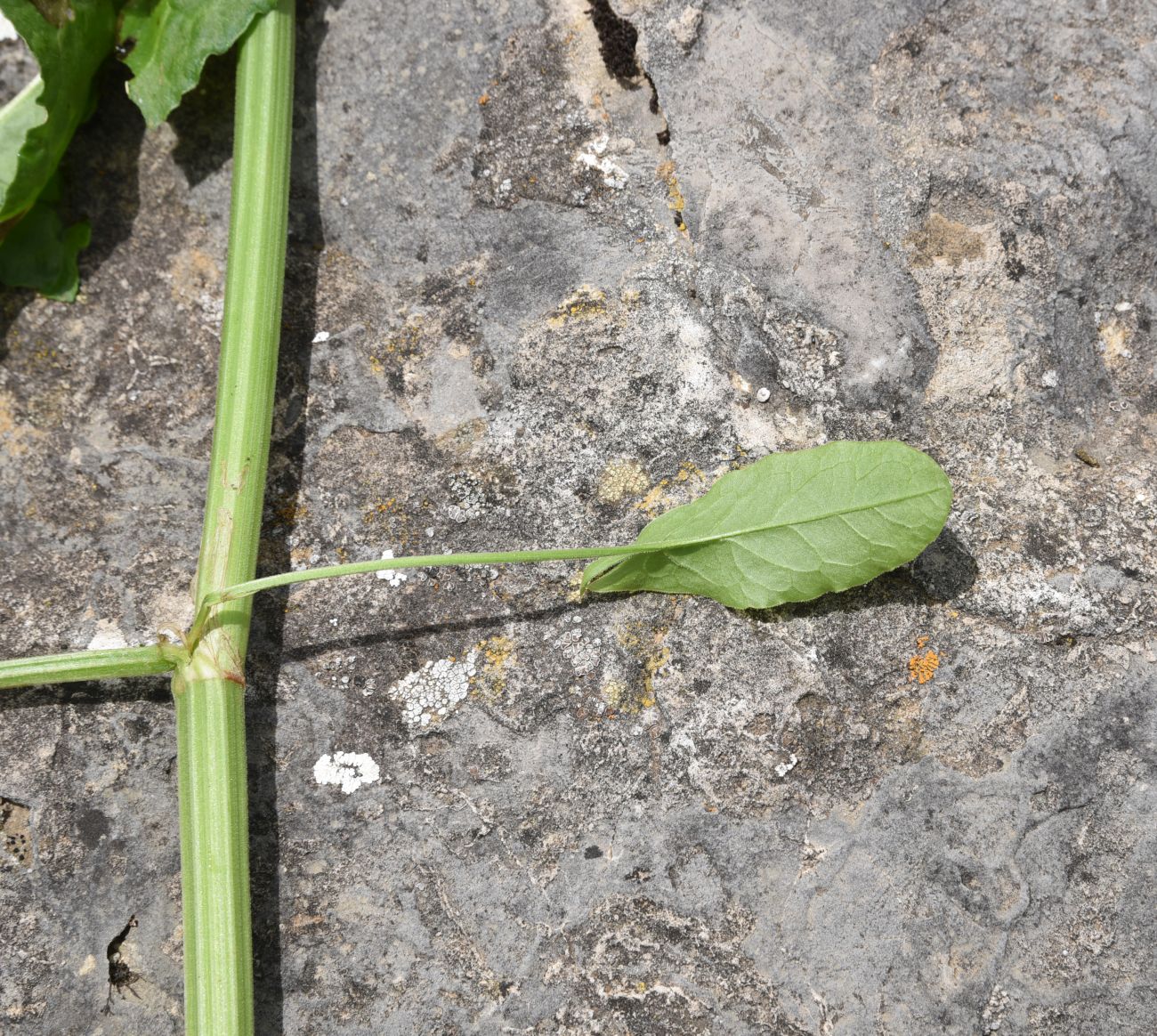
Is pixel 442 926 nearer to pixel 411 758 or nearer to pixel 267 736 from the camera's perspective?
pixel 411 758

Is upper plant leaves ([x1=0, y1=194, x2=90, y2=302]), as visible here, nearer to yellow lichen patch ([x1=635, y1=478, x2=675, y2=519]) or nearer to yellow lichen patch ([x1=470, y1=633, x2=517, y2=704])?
yellow lichen patch ([x1=470, y1=633, x2=517, y2=704])

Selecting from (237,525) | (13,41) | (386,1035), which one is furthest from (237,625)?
(13,41)

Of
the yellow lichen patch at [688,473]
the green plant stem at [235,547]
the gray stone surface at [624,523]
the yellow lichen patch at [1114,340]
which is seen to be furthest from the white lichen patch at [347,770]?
the yellow lichen patch at [1114,340]

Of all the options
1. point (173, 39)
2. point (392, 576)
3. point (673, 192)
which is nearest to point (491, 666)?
point (392, 576)

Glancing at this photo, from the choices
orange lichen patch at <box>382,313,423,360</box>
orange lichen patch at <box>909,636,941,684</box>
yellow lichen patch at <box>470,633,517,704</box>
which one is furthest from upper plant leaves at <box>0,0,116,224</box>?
orange lichen patch at <box>909,636,941,684</box>

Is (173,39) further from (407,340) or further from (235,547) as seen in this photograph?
(235,547)

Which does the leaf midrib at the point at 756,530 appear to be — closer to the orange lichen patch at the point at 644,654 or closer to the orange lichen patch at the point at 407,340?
the orange lichen patch at the point at 644,654
